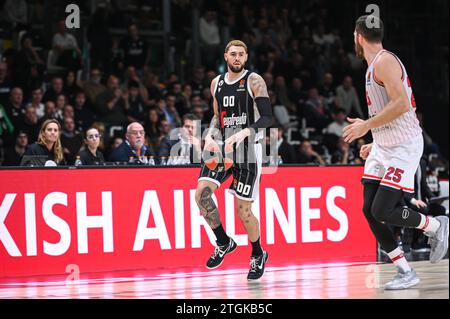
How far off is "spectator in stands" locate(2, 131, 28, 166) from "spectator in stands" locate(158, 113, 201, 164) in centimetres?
223

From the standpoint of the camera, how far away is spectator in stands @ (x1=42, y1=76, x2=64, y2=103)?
1577 centimetres

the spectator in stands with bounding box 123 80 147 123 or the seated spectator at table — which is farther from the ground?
the spectator in stands with bounding box 123 80 147 123

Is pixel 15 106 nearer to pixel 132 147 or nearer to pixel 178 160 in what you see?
pixel 132 147

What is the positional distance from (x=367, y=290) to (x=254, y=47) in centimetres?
1240

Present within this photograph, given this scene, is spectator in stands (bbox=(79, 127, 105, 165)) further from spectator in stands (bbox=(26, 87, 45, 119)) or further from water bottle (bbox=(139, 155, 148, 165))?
spectator in stands (bbox=(26, 87, 45, 119))

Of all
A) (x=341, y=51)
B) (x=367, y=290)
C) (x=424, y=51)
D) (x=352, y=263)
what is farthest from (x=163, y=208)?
(x=424, y=51)

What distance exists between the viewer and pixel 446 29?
23.5m

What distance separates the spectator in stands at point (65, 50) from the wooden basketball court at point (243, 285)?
697 centimetres

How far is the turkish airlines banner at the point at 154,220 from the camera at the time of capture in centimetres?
1077

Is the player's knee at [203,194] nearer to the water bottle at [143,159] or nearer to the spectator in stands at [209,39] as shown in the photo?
the water bottle at [143,159]

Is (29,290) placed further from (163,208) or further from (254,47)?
(254,47)

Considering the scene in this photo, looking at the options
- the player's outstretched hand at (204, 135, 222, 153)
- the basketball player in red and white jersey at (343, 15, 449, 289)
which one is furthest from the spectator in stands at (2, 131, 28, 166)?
the basketball player in red and white jersey at (343, 15, 449, 289)

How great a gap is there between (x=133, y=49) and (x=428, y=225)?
34.8 feet

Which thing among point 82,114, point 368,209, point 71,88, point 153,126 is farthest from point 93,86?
point 368,209
